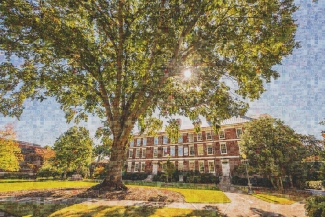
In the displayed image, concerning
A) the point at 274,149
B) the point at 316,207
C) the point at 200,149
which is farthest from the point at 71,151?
the point at 316,207

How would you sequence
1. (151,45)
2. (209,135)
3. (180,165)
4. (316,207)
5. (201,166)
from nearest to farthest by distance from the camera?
(316,207) < (151,45) < (201,166) < (209,135) < (180,165)

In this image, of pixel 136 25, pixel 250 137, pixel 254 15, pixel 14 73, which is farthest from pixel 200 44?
pixel 250 137

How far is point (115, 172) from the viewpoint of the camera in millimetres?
9867

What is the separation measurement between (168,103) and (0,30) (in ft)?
31.9

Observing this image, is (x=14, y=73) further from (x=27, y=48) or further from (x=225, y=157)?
(x=225, y=157)

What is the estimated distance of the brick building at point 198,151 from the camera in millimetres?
30984

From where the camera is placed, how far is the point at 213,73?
990 cm

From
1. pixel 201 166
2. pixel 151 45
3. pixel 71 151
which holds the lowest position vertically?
pixel 201 166

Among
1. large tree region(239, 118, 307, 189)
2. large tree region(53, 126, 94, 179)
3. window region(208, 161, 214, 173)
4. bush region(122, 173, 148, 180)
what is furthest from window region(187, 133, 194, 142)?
large tree region(53, 126, 94, 179)

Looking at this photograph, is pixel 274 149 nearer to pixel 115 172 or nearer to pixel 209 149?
pixel 209 149

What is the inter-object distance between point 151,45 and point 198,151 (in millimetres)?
29009

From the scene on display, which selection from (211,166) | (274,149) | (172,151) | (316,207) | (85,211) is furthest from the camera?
(172,151)

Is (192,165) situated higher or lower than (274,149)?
lower

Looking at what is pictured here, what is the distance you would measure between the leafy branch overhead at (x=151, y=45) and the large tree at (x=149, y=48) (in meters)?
0.05
